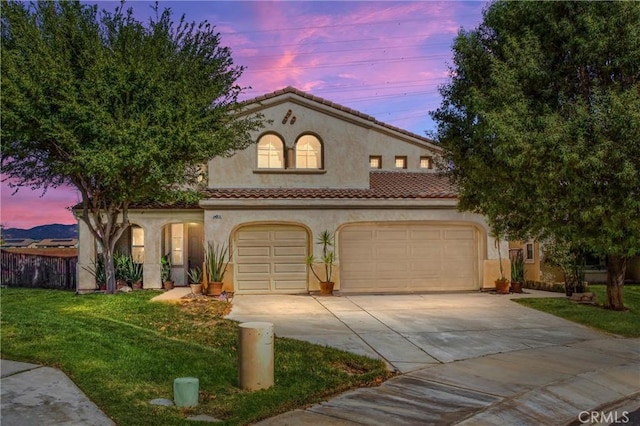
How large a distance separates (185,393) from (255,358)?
3.71 ft

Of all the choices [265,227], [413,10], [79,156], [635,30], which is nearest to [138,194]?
[79,156]

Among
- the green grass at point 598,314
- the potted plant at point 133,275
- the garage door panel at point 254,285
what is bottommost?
the green grass at point 598,314

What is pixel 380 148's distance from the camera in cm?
2395

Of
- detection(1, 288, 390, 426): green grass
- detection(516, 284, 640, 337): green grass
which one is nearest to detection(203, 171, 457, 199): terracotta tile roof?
detection(516, 284, 640, 337): green grass

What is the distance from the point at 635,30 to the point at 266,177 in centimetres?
1216

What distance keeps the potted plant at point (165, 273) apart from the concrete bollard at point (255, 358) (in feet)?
42.5

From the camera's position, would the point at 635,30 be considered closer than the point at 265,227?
Yes

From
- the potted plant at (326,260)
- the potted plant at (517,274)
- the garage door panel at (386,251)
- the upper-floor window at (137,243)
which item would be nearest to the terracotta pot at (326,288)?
the potted plant at (326,260)

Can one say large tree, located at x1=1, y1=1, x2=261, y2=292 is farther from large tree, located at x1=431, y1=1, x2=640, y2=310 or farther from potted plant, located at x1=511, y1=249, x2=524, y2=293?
potted plant, located at x1=511, y1=249, x2=524, y2=293

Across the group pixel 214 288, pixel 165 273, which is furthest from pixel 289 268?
pixel 165 273

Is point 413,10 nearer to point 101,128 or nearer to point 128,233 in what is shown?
point 101,128

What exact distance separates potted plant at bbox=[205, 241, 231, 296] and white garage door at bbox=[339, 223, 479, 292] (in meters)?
4.00

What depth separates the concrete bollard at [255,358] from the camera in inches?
286

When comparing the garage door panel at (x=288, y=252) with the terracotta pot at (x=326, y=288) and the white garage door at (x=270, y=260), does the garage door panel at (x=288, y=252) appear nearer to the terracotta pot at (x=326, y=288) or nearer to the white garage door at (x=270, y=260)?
the white garage door at (x=270, y=260)
